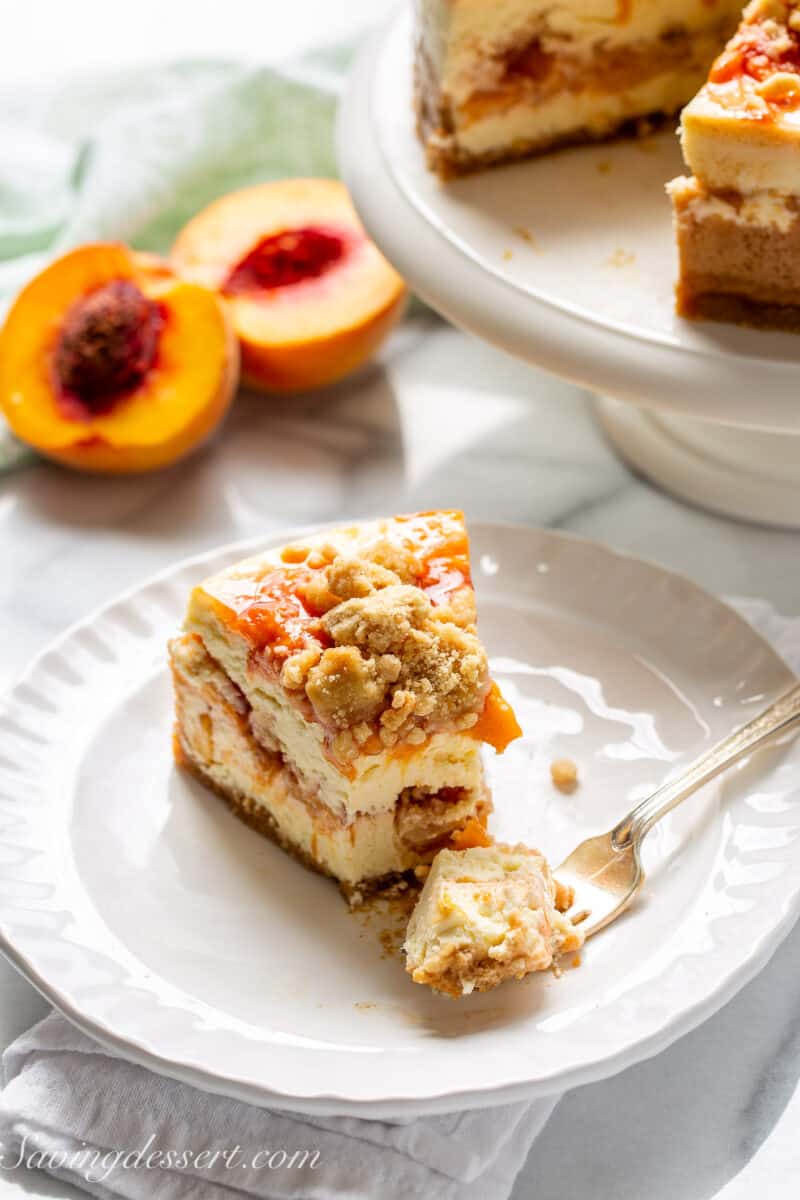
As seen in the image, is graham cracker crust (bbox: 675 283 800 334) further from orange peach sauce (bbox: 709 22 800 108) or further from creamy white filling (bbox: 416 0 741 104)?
creamy white filling (bbox: 416 0 741 104)

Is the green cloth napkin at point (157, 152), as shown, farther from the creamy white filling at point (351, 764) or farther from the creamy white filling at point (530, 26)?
the creamy white filling at point (351, 764)

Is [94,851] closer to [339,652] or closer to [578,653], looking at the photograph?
[339,652]

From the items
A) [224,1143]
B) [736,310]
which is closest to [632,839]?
[224,1143]

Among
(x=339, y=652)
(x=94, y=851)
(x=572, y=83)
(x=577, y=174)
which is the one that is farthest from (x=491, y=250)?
(x=94, y=851)

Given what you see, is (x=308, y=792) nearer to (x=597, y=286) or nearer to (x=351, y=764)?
(x=351, y=764)

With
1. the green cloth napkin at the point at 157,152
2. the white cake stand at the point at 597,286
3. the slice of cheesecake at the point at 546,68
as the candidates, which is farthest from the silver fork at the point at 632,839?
the green cloth napkin at the point at 157,152
